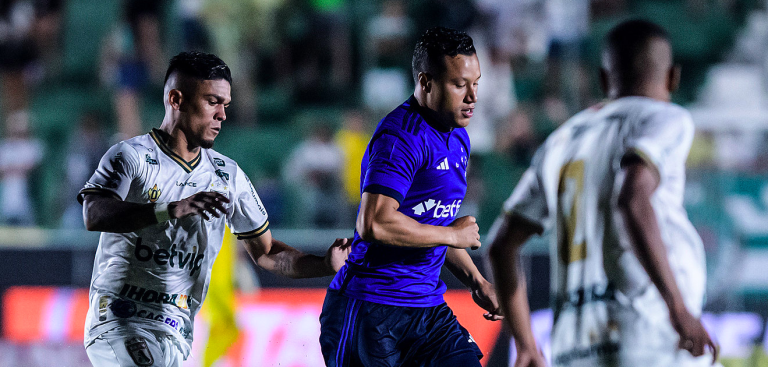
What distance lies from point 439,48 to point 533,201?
3.55 ft

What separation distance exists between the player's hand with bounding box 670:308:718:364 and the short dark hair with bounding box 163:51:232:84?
2570 millimetres

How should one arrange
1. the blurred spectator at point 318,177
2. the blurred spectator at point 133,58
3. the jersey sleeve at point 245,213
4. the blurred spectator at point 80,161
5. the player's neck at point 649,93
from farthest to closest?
1. the blurred spectator at point 133,58
2. the blurred spectator at point 80,161
3. the blurred spectator at point 318,177
4. the jersey sleeve at point 245,213
5. the player's neck at point 649,93

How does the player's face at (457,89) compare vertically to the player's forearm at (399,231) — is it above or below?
above

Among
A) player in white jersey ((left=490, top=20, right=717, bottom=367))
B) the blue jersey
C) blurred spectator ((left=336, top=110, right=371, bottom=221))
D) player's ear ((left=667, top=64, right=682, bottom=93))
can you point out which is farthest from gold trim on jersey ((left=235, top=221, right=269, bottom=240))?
blurred spectator ((left=336, top=110, right=371, bottom=221))

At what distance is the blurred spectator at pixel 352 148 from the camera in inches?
443

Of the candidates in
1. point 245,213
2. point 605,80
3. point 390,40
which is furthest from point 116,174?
point 390,40

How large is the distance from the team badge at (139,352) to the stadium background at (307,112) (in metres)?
4.55

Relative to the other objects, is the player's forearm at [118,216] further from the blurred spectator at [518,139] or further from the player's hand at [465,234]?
the blurred spectator at [518,139]

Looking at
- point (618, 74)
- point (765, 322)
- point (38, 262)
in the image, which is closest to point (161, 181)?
point (618, 74)

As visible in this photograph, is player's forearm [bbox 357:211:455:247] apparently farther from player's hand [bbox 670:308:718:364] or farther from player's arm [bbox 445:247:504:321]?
player's hand [bbox 670:308:718:364]

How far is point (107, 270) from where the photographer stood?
4203 mm

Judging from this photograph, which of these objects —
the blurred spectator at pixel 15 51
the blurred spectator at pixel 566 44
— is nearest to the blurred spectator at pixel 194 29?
the blurred spectator at pixel 15 51

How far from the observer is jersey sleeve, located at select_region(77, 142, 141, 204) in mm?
4016

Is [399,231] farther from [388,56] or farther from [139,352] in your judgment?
[388,56]
